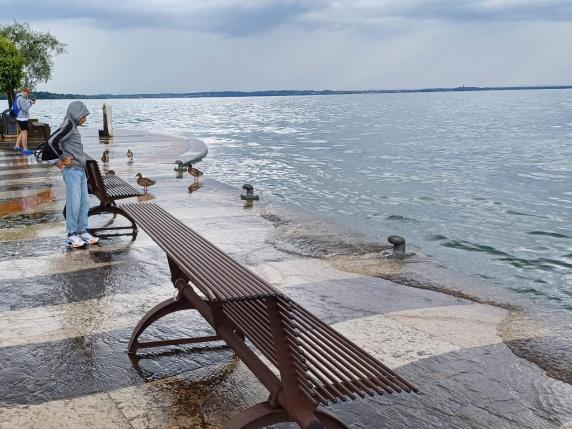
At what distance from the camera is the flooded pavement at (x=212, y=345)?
402 centimetres

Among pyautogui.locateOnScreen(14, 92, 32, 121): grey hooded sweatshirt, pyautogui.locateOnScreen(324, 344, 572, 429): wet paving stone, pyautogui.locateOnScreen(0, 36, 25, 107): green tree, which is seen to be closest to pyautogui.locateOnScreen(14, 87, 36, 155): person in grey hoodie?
pyautogui.locateOnScreen(14, 92, 32, 121): grey hooded sweatshirt

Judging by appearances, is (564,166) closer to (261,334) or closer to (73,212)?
(73,212)

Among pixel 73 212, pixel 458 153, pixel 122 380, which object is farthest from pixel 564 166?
pixel 122 380

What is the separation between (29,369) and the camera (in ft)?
15.1

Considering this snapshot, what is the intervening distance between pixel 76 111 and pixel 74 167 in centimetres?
72

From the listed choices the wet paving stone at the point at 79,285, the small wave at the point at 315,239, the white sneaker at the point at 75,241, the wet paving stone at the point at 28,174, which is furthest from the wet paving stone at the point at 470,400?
the wet paving stone at the point at 28,174

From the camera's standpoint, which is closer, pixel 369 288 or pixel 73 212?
pixel 369 288

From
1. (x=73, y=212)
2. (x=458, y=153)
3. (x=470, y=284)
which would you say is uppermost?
(x=73, y=212)

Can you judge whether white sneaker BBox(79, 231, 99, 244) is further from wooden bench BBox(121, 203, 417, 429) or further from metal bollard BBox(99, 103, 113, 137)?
metal bollard BBox(99, 103, 113, 137)

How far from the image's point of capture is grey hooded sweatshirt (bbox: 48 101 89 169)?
7389 millimetres

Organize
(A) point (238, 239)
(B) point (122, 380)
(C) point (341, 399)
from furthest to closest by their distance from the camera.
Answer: (A) point (238, 239), (B) point (122, 380), (C) point (341, 399)

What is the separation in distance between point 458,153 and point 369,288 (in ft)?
110

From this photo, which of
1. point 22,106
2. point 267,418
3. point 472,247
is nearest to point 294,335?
point 267,418

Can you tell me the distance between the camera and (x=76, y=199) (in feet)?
25.9
